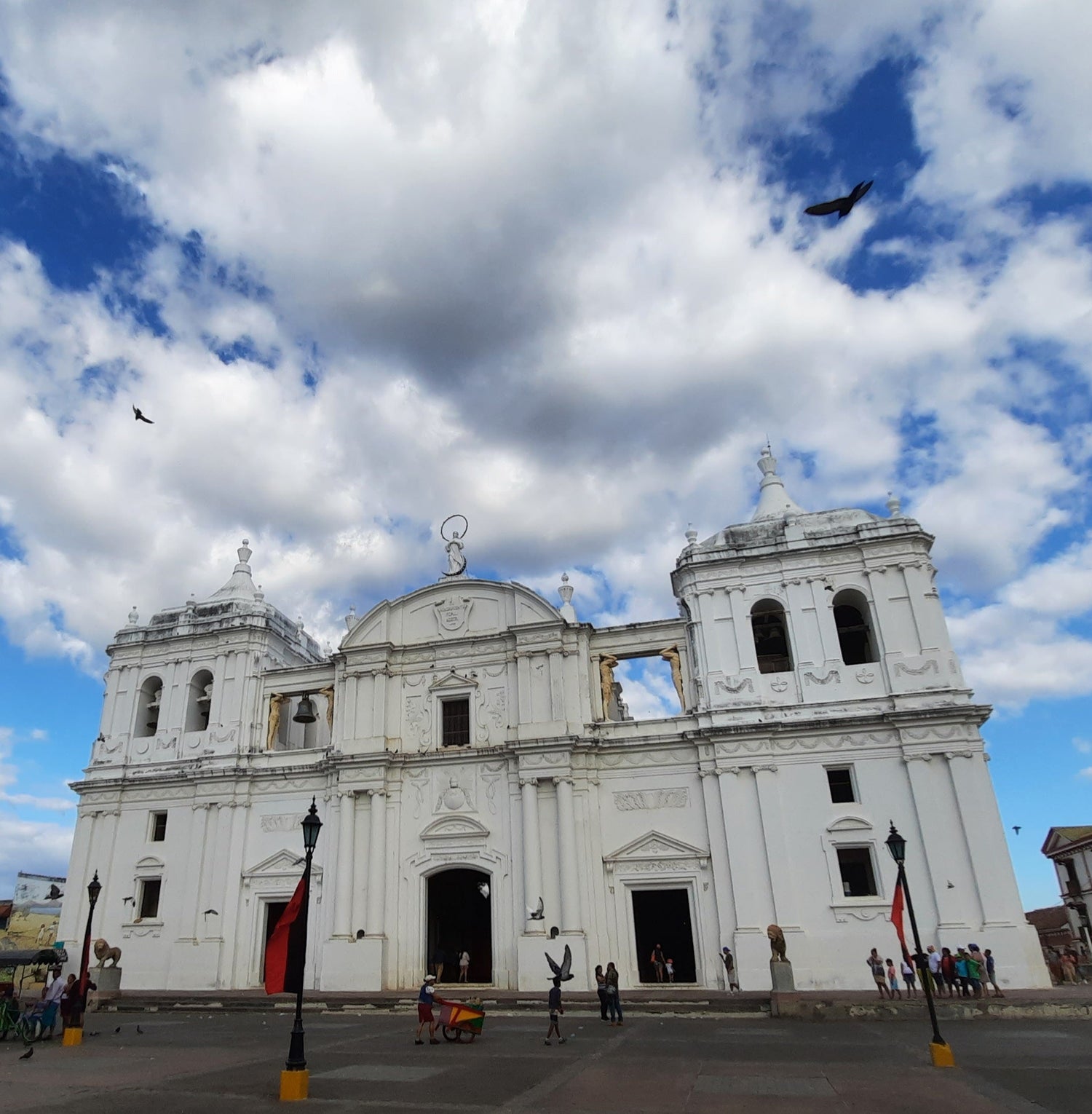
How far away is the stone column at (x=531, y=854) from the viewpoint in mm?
23547

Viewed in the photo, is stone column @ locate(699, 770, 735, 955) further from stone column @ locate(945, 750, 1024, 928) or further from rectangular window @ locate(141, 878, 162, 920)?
rectangular window @ locate(141, 878, 162, 920)

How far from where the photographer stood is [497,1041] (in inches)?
618

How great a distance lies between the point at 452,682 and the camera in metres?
27.6

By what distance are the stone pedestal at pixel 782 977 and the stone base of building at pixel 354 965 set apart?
11.9 meters

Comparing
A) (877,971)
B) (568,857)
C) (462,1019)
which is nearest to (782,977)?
(877,971)

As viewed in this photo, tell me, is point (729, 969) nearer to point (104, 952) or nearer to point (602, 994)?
point (602, 994)

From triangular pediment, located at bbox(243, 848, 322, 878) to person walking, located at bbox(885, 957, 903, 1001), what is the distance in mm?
17497

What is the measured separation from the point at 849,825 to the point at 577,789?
Answer: 792 cm

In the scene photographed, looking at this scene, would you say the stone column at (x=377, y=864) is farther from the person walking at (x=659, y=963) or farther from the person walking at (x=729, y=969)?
the person walking at (x=729, y=969)

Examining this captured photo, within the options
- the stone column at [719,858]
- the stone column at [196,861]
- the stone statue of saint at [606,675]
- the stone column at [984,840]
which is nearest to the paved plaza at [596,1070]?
the stone column at [984,840]

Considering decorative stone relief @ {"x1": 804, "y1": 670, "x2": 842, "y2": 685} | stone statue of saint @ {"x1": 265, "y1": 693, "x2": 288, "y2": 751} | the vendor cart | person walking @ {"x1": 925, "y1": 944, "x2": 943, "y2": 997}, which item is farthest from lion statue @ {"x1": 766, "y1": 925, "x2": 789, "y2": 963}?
stone statue of saint @ {"x1": 265, "y1": 693, "x2": 288, "y2": 751}

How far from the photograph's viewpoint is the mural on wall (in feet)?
144

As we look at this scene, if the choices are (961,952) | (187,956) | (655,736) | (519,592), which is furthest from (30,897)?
(961,952)

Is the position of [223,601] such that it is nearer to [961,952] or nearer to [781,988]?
[781,988]
